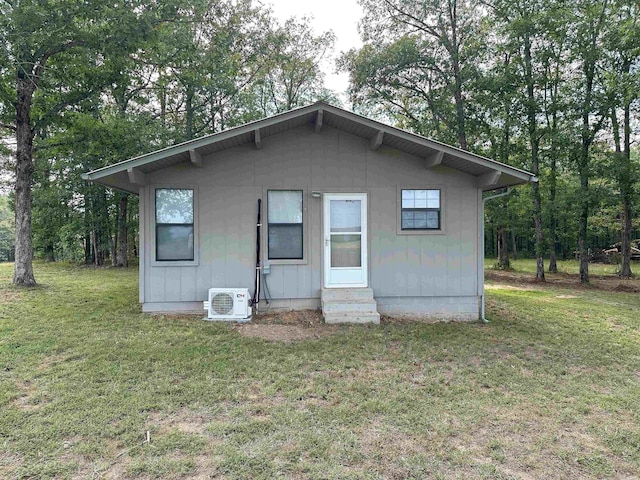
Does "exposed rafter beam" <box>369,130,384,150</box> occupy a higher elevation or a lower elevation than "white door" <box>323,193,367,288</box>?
higher

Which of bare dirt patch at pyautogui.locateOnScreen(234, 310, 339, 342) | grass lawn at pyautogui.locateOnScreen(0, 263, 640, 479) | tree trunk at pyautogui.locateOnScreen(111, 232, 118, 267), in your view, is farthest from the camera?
tree trunk at pyautogui.locateOnScreen(111, 232, 118, 267)

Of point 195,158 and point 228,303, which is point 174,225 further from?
point 228,303

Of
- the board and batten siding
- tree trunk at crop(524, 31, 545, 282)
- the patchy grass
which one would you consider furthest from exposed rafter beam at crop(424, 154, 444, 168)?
the patchy grass

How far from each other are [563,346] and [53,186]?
709 inches

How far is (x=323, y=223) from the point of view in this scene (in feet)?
19.1

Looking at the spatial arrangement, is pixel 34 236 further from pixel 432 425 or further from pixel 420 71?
pixel 432 425

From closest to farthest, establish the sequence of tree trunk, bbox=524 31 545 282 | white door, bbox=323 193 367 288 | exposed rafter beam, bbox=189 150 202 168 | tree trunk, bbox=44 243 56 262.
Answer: exposed rafter beam, bbox=189 150 202 168
white door, bbox=323 193 367 288
tree trunk, bbox=524 31 545 282
tree trunk, bbox=44 243 56 262

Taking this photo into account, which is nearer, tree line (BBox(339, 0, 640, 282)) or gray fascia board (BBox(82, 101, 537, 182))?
gray fascia board (BBox(82, 101, 537, 182))

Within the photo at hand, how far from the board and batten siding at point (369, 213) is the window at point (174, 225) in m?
0.48

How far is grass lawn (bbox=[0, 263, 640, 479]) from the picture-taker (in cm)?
210

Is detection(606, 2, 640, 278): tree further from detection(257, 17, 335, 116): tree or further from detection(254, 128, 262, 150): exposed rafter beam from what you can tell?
detection(257, 17, 335, 116): tree

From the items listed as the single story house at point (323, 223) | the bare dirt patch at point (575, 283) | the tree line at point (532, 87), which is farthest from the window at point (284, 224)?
the tree line at point (532, 87)

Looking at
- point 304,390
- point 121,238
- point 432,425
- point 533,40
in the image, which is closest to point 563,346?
point 432,425

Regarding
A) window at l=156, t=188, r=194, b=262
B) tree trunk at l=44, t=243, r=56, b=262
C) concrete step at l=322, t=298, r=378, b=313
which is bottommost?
concrete step at l=322, t=298, r=378, b=313
